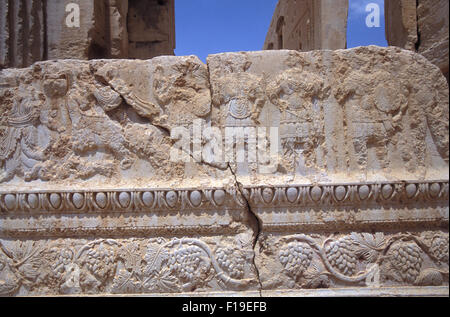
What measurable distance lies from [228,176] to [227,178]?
16 mm

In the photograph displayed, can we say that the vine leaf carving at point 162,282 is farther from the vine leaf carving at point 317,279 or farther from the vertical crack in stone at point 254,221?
the vine leaf carving at point 317,279

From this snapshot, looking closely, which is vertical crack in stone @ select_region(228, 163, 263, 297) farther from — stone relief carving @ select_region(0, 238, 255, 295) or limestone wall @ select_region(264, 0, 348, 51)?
limestone wall @ select_region(264, 0, 348, 51)

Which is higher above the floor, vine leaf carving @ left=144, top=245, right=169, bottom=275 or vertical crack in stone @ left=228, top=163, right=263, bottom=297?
vertical crack in stone @ left=228, top=163, right=263, bottom=297

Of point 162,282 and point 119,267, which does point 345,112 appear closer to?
point 162,282

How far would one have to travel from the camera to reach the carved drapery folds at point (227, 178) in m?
2.12

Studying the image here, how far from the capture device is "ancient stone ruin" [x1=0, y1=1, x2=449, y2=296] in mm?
2121

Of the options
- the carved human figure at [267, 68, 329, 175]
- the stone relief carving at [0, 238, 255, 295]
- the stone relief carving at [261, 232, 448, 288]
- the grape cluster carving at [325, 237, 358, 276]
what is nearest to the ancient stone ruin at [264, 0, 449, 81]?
the carved human figure at [267, 68, 329, 175]

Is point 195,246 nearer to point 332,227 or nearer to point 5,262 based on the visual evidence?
point 332,227

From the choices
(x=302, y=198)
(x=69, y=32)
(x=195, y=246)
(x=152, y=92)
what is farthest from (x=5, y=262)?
(x=69, y=32)

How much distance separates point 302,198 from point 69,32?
3162 mm

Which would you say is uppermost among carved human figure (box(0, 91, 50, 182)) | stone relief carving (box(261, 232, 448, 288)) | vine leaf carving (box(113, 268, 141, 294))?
carved human figure (box(0, 91, 50, 182))

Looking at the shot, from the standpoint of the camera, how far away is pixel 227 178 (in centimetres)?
220

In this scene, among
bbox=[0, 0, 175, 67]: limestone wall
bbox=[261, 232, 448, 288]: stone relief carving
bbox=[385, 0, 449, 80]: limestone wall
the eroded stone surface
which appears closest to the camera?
bbox=[261, 232, 448, 288]: stone relief carving

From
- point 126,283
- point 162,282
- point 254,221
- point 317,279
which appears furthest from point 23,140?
point 317,279
